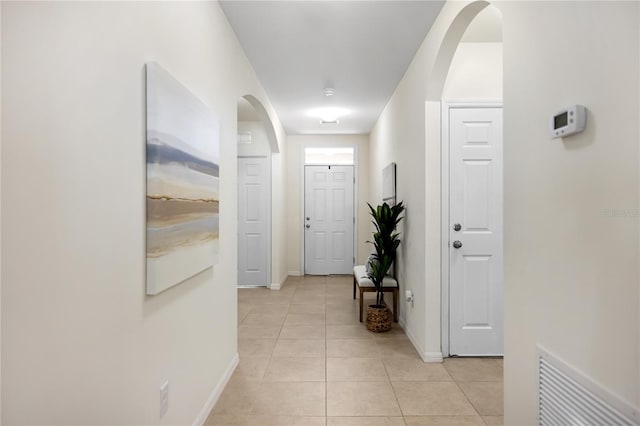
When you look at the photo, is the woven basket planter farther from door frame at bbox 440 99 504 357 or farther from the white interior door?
the white interior door

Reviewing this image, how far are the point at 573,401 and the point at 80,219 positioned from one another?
5.09ft

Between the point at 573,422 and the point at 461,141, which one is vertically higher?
the point at 461,141

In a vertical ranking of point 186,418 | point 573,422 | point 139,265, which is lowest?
point 186,418

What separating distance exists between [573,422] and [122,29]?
190cm

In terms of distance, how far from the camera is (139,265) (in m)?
1.27

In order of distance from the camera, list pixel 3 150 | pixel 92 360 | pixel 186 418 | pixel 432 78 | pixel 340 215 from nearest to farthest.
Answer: pixel 3 150 → pixel 92 360 → pixel 186 418 → pixel 432 78 → pixel 340 215

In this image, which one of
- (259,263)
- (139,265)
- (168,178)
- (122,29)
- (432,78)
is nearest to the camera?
(122,29)

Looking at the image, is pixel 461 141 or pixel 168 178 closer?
pixel 168 178

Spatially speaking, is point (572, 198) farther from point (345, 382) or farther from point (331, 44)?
point (331, 44)

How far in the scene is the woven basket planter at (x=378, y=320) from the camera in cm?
345

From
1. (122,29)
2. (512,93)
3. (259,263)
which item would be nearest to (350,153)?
(259,263)

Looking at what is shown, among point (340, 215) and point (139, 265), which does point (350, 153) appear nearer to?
point (340, 215)

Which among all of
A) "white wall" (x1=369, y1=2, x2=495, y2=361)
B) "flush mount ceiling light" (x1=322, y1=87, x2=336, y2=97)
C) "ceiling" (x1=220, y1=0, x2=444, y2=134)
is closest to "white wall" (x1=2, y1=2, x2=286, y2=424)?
"ceiling" (x1=220, y1=0, x2=444, y2=134)

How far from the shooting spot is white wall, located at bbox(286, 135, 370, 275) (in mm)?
6320
